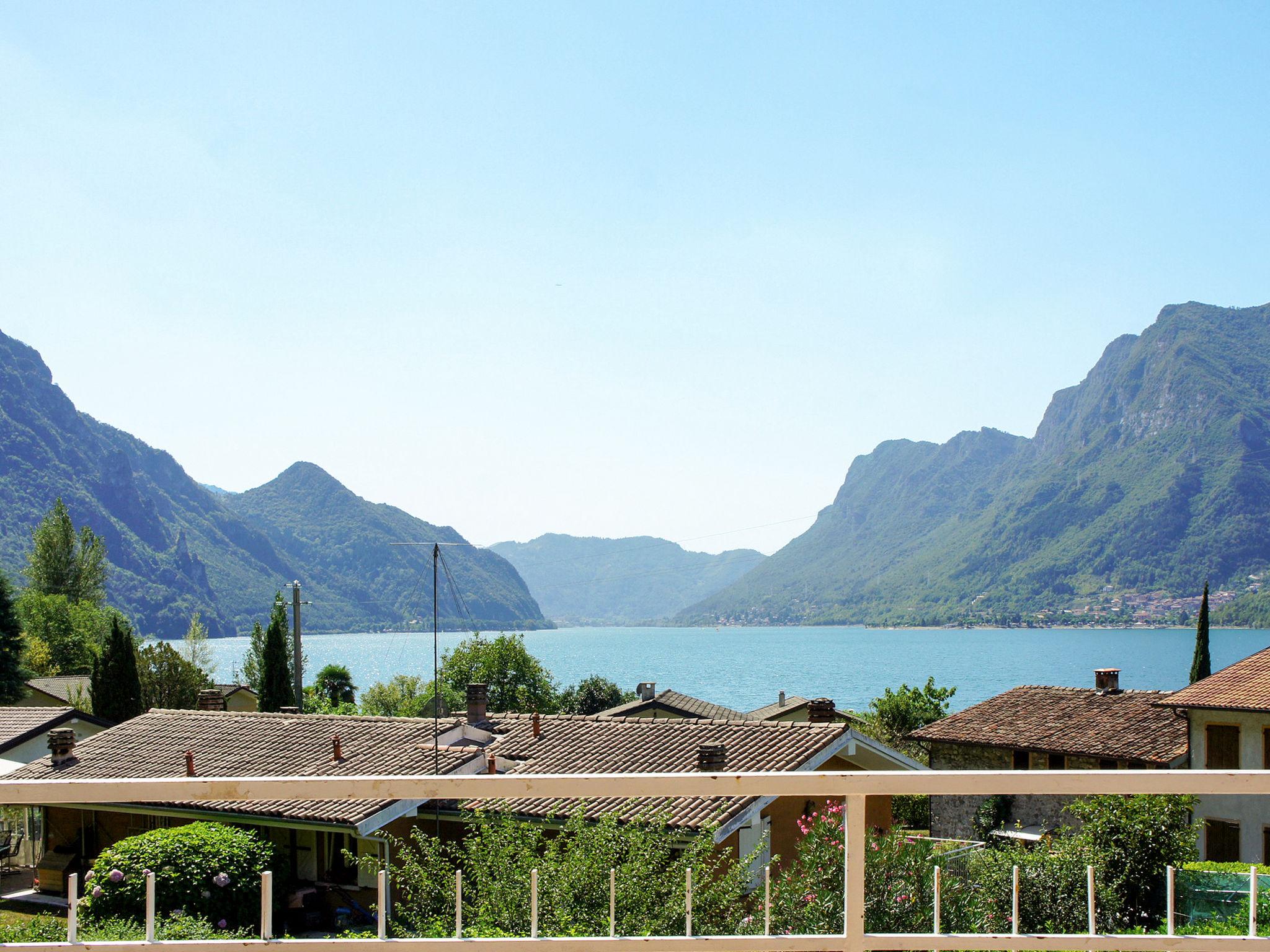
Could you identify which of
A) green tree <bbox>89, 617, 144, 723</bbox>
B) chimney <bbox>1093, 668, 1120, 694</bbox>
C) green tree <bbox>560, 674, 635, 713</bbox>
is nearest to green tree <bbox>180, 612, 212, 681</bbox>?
green tree <bbox>89, 617, 144, 723</bbox>

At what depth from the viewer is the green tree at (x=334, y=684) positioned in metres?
62.1

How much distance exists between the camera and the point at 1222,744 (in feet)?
112

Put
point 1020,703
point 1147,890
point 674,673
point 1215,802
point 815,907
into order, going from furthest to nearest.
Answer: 1. point 674,673
2. point 1020,703
3. point 1215,802
4. point 1147,890
5. point 815,907

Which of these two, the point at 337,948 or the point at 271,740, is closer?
the point at 337,948

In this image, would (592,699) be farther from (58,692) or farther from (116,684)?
(116,684)

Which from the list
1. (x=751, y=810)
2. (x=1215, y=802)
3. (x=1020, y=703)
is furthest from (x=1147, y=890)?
(x=1020, y=703)

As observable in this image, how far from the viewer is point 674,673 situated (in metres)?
174

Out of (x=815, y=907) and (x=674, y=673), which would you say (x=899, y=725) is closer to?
(x=815, y=907)

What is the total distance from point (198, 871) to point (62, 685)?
44003 mm

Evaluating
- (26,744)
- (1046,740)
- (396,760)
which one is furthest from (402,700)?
(396,760)

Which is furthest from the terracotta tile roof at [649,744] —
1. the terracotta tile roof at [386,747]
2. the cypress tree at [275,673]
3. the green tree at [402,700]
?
the green tree at [402,700]

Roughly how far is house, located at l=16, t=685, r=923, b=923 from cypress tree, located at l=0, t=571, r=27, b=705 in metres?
25.3

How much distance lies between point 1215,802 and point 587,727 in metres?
20.4

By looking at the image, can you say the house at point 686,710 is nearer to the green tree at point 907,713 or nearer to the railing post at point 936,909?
the green tree at point 907,713
